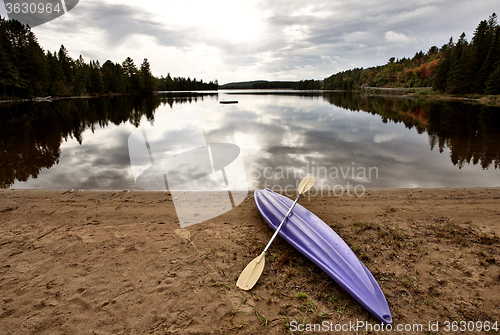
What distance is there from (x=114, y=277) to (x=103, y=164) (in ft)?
28.8

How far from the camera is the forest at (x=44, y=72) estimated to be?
4637 centimetres

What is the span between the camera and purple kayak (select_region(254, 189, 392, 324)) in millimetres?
3168

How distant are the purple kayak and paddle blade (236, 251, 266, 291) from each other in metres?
0.79

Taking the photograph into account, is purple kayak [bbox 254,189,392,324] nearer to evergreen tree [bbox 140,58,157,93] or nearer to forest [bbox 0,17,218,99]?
forest [bbox 0,17,218,99]

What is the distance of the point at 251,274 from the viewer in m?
3.68

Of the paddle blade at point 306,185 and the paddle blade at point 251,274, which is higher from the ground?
the paddle blade at point 306,185

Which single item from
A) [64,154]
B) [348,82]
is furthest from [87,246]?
[348,82]

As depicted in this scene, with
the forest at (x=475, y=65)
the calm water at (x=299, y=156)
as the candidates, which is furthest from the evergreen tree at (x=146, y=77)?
the forest at (x=475, y=65)

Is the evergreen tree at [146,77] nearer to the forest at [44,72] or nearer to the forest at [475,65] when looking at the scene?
the forest at [44,72]

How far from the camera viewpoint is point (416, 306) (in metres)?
3.20

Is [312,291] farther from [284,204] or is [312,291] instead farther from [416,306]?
[284,204]

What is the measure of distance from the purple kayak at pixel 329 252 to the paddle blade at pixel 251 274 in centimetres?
79

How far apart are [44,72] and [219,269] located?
70.6 metres

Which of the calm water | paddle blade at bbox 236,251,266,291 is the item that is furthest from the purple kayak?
the calm water
